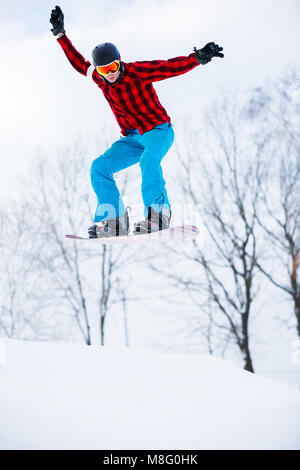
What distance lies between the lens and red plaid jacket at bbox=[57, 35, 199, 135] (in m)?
3.54

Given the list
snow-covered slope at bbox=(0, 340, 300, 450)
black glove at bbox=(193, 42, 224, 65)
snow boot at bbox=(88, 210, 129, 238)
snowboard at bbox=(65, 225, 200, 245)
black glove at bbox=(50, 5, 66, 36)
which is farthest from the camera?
snow boot at bbox=(88, 210, 129, 238)

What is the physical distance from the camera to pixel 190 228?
3.67 meters

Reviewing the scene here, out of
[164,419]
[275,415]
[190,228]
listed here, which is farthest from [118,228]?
[275,415]

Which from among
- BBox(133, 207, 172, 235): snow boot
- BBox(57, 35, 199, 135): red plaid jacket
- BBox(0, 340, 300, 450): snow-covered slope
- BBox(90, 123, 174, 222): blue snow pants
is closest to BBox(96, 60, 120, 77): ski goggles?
BBox(57, 35, 199, 135): red plaid jacket

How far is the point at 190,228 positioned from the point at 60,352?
8.18ft

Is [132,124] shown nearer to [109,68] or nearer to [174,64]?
[109,68]

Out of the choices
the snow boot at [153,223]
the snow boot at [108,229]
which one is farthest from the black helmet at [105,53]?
the snow boot at [108,229]

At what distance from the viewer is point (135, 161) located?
4266 millimetres

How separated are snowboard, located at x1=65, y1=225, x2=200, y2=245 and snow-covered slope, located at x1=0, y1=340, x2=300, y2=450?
1.39m

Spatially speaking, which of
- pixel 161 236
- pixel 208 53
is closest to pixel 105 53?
pixel 208 53

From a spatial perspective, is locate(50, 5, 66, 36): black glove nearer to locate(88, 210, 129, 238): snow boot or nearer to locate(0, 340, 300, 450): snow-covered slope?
locate(88, 210, 129, 238): snow boot

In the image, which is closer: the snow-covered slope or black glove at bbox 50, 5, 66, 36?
the snow-covered slope

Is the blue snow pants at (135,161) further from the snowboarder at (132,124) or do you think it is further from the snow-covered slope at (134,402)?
the snow-covered slope at (134,402)
